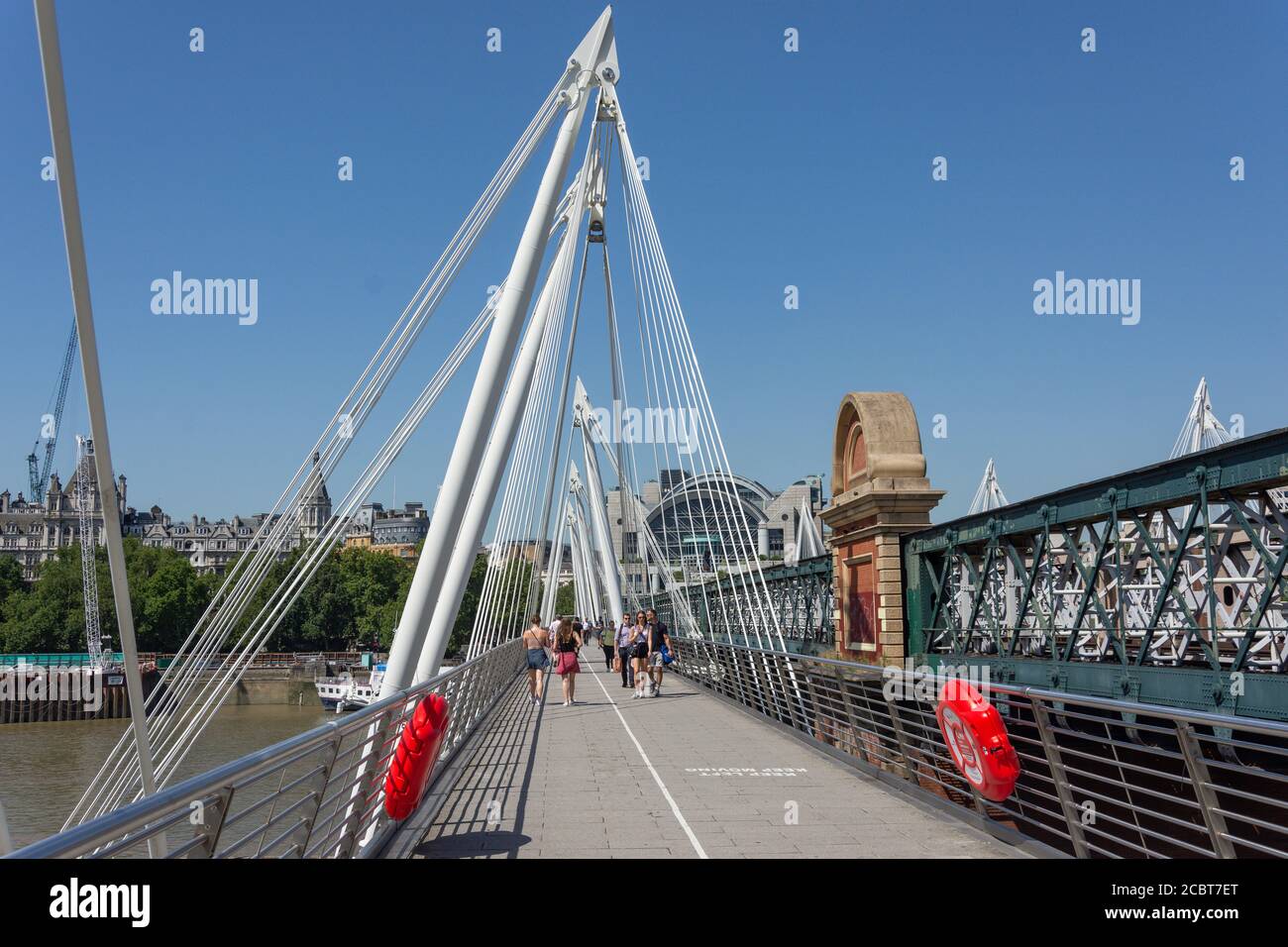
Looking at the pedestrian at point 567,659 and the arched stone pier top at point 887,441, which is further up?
the arched stone pier top at point 887,441

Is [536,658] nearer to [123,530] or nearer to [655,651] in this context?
[655,651]

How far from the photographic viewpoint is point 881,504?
785 inches

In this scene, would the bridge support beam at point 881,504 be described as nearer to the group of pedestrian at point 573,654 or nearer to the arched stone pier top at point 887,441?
the arched stone pier top at point 887,441

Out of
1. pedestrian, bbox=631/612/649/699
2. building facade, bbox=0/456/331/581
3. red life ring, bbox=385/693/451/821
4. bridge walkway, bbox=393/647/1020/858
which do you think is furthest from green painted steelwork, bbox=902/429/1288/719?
building facade, bbox=0/456/331/581

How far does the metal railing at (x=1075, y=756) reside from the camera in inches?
209

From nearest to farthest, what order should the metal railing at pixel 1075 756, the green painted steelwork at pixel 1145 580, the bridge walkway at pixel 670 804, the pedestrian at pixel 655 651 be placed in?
1. the metal railing at pixel 1075 756
2. the bridge walkway at pixel 670 804
3. the green painted steelwork at pixel 1145 580
4. the pedestrian at pixel 655 651

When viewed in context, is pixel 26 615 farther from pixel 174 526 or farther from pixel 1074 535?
pixel 174 526

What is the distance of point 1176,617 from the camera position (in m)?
19.9

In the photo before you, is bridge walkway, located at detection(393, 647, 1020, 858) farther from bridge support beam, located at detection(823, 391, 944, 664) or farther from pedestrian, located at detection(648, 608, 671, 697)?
bridge support beam, located at detection(823, 391, 944, 664)

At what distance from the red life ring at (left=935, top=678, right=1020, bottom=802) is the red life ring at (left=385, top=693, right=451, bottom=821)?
3448 millimetres

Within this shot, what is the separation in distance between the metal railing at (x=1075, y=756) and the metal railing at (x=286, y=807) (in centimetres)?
378

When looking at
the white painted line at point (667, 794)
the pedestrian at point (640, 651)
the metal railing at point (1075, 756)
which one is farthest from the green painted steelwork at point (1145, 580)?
the white painted line at point (667, 794)

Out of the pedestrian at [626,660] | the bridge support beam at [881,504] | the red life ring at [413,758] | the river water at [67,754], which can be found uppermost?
the bridge support beam at [881,504]

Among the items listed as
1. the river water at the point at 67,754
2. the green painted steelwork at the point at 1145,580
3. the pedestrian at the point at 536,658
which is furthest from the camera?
the river water at the point at 67,754
